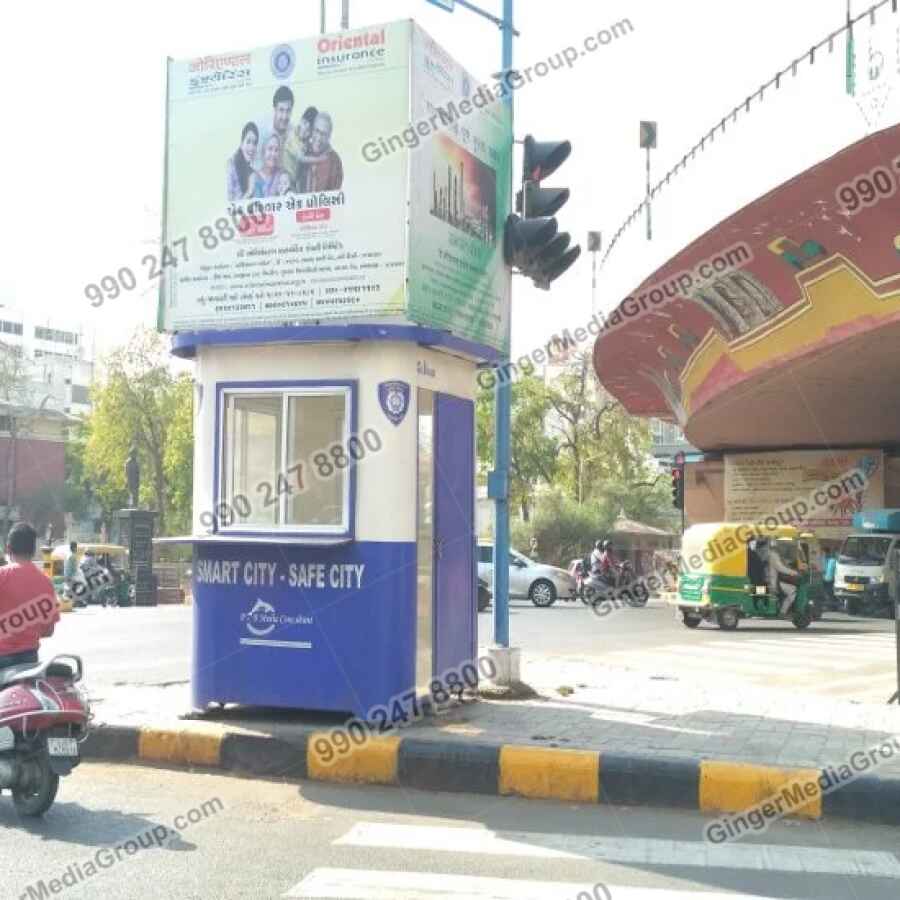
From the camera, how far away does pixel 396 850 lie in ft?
17.4

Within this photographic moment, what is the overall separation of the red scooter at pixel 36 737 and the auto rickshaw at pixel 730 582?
14.6m

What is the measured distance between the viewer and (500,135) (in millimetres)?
8812

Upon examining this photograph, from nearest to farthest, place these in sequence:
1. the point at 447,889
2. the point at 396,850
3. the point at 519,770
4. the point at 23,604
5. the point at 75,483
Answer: the point at 447,889 → the point at 396,850 → the point at 23,604 → the point at 519,770 → the point at 75,483

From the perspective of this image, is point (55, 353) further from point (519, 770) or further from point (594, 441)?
point (519, 770)

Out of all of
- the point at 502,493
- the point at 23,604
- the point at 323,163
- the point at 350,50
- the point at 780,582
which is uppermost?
the point at 350,50

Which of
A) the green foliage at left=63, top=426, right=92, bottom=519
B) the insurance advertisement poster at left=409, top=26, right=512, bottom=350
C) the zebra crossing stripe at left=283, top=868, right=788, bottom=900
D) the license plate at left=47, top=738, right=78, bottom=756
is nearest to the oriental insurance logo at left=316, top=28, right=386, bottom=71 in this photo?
the insurance advertisement poster at left=409, top=26, right=512, bottom=350

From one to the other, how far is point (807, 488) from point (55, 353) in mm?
89421

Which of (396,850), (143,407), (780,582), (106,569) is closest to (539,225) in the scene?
(396,850)

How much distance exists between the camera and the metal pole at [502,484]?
9055mm

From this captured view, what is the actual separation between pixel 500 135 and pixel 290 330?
101 inches

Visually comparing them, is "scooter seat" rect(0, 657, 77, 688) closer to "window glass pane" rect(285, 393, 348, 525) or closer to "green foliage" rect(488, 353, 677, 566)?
"window glass pane" rect(285, 393, 348, 525)

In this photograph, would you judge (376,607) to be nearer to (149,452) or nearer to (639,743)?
(639,743)

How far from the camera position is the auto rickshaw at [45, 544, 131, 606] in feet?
83.3

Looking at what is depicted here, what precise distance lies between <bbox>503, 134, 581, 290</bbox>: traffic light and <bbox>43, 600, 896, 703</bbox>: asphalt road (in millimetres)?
4536
